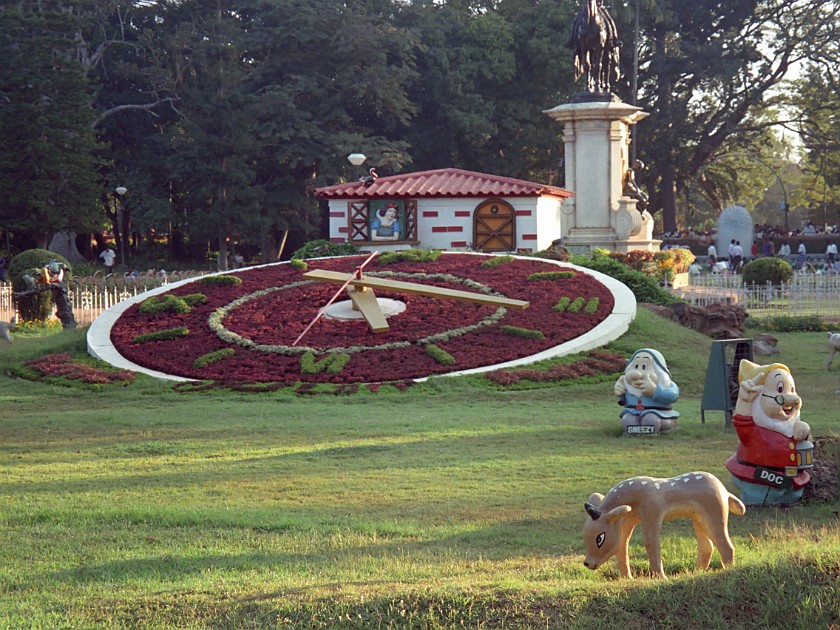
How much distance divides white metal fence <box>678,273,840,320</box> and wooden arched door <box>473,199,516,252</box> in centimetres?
397

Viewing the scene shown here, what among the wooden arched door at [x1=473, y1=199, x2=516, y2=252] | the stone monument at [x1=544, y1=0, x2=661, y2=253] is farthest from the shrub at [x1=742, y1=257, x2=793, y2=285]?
the wooden arched door at [x1=473, y1=199, x2=516, y2=252]

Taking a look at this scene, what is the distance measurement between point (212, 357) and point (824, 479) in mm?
9743

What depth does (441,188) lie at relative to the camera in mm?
25906

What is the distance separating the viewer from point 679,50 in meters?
50.5

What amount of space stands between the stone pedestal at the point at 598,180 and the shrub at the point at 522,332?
1117 cm

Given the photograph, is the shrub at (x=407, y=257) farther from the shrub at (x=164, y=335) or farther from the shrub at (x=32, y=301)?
the shrub at (x=32, y=301)

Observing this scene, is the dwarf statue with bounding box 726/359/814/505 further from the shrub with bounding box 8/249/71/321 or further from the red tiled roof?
the red tiled roof

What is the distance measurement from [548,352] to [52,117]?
28591mm

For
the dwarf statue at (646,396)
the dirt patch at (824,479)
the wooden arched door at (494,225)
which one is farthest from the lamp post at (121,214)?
the dirt patch at (824,479)

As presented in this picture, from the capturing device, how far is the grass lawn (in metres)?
5.38

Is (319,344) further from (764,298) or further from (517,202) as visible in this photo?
(764,298)

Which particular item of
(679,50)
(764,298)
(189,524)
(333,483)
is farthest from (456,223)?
(679,50)

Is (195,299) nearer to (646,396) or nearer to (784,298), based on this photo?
(646,396)

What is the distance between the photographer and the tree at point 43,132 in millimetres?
39250
